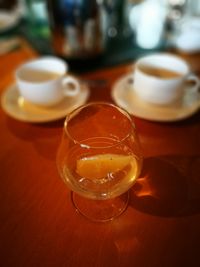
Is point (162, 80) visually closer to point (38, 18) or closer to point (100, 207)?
point (100, 207)

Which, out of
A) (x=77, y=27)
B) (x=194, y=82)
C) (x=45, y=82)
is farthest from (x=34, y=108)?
(x=194, y=82)

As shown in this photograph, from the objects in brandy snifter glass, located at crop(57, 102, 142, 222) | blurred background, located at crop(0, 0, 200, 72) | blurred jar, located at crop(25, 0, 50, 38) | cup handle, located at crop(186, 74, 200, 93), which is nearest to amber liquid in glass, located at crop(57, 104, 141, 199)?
brandy snifter glass, located at crop(57, 102, 142, 222)

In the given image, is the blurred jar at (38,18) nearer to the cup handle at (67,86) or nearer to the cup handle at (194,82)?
the cup handle at (67,86)

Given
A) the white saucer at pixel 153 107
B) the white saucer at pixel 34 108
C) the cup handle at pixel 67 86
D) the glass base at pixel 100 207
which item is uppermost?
the cup handle at pixel 67 86

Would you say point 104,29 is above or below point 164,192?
above

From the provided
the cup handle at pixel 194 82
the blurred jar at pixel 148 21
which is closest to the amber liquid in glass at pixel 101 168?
the cup handle at pixel 194 82

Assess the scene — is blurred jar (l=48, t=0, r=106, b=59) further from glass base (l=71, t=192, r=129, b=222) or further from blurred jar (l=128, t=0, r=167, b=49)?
glass base (l=71, t=192, r=129, b=222)

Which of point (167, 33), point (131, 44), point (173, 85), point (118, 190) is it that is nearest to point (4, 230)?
point (118, 190)
